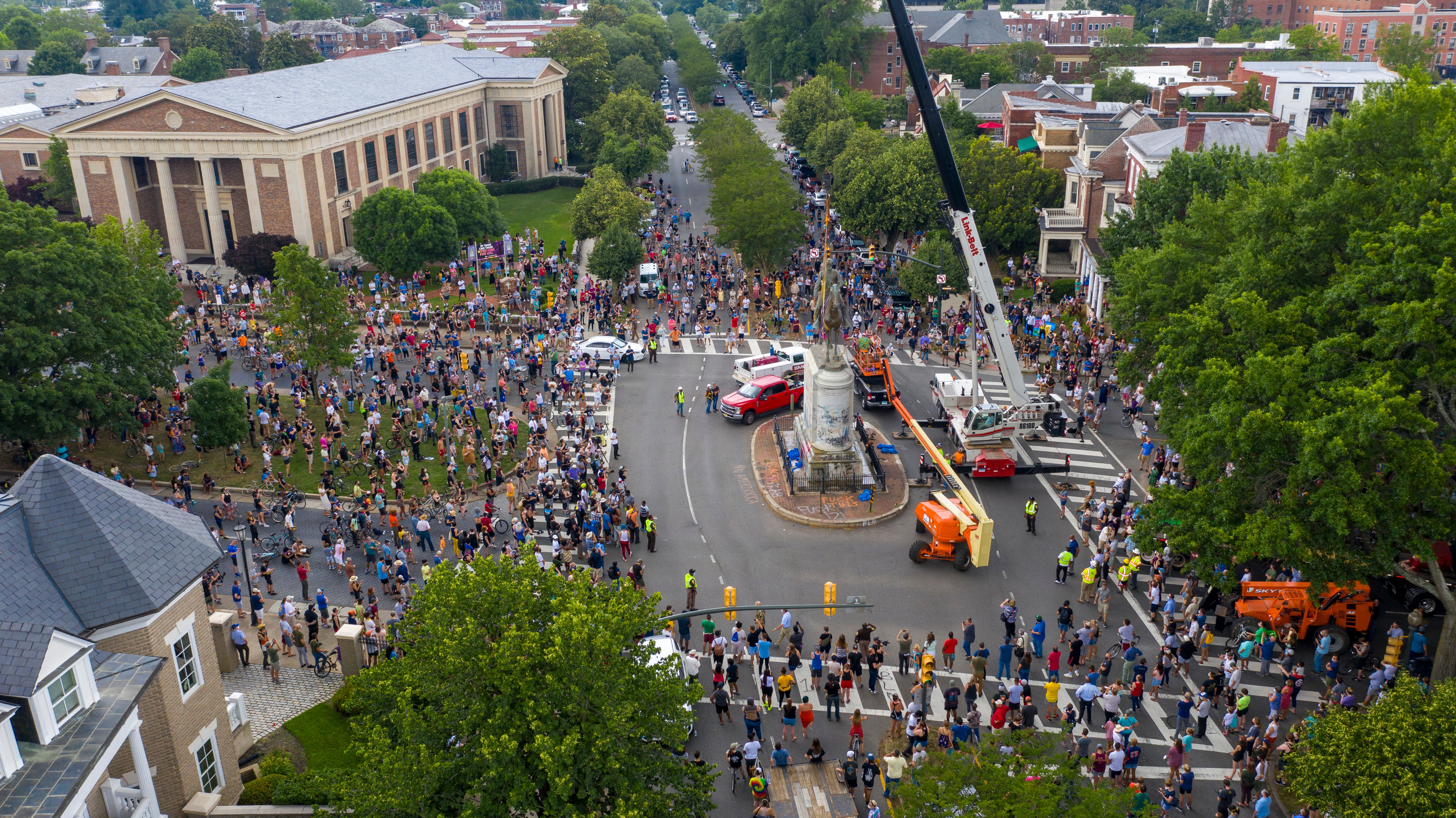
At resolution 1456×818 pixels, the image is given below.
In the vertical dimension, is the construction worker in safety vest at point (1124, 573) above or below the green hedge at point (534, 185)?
below

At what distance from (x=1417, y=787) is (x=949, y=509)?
17.4 meters

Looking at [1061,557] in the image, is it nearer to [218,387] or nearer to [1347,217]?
[1347,217]

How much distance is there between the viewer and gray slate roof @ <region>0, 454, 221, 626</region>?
66.9 ft

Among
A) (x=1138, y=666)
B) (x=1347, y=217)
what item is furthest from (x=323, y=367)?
(x=1347, y=217)

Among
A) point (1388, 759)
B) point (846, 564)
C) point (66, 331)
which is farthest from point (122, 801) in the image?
→ point (66, 331)

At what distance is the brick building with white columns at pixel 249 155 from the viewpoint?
68.4 meters

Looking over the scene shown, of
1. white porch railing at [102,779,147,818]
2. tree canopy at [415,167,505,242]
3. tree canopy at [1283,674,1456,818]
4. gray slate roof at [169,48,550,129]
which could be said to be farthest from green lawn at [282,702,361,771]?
gray slate roof at [169,48,550,129]

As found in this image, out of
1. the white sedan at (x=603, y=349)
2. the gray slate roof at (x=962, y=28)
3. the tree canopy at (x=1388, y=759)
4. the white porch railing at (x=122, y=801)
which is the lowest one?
the white sedan at (x=603, y=349)

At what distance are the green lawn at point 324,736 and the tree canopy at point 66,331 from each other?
1862 cm

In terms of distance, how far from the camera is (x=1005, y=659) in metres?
28.3

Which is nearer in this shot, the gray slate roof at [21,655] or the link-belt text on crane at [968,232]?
the gray slate roof at [21,655]

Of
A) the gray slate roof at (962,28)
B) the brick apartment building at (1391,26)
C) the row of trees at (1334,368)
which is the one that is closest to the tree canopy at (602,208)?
the row of trees at (1334,368)

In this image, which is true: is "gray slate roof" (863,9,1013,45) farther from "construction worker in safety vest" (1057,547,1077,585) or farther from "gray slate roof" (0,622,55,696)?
"gray slate roof" (0,622,55,696)

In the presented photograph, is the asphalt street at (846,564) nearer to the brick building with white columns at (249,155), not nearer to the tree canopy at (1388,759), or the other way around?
the tree canopy at (1388,759)
